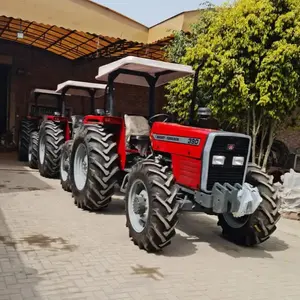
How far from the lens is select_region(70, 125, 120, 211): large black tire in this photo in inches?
237

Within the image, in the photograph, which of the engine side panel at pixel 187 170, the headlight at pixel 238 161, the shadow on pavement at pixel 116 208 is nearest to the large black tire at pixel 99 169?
the shadow on pavement at pixel 116 208

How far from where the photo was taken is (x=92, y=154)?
612 centimetres

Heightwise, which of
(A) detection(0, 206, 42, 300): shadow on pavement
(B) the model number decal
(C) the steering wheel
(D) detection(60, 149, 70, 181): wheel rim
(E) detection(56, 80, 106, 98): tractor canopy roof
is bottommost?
(A) detection(0, 206, 42, 300): shadow on pavement

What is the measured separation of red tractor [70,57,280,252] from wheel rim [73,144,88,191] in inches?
14.4

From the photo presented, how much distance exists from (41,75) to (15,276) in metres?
14.8

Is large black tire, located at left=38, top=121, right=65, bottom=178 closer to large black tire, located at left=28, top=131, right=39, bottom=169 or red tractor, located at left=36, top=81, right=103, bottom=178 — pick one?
red tractor, located at left=36, top=81, right=103, bottom=178

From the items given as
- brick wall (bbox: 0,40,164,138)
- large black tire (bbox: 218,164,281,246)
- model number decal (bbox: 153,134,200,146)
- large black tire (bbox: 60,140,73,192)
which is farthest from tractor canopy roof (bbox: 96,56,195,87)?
brick wall (bbox: 0,40,164,138)

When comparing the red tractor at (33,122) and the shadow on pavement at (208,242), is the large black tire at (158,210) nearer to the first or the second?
the shadow on pavement at (208,242)

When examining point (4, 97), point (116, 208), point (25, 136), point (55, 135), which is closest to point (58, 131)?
point (55, 135)

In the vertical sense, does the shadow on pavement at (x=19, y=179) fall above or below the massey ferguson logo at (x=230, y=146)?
below

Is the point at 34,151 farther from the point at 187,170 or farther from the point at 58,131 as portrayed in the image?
the point at 187,170

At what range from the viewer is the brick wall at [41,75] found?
55.6 ft

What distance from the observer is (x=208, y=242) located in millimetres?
5457

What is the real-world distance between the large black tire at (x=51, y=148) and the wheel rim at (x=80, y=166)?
90.3 inches
